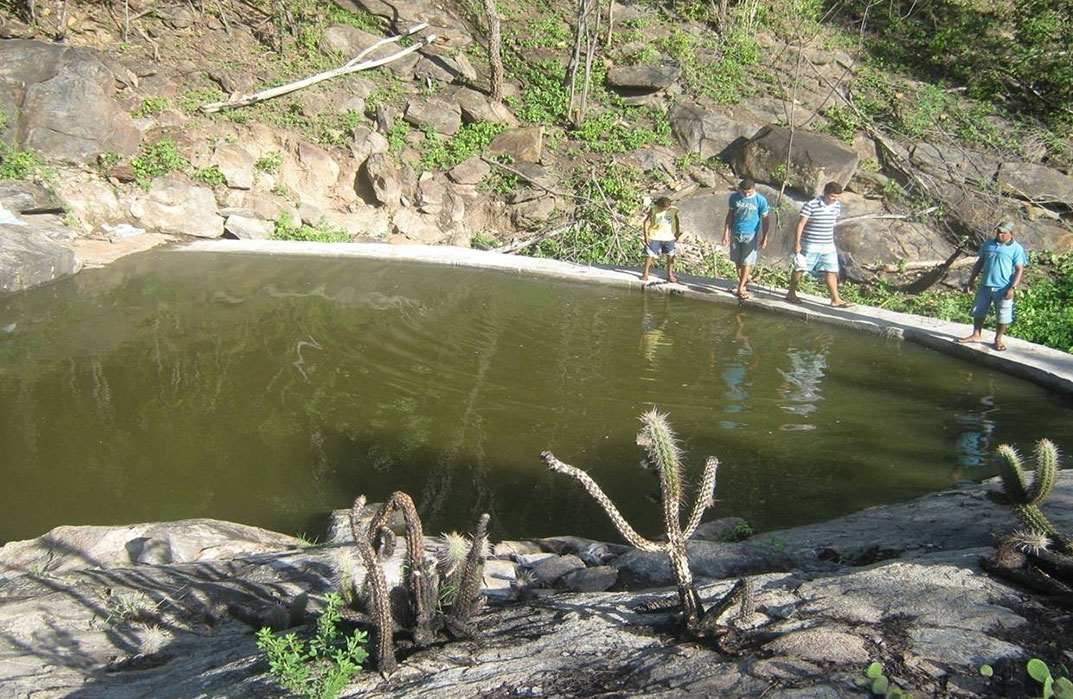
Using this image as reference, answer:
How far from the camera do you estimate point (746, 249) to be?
Result: 41.1ft

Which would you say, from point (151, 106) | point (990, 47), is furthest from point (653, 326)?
point (990, 47)

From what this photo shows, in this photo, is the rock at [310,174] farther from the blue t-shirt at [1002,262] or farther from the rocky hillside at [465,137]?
the blue t-shirt at [1002,262]

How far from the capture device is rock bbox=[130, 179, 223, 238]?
15.6 metres

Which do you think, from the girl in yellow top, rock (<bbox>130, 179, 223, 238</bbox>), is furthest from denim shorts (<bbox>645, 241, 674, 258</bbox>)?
rock (<bbox>130, 179, 223, 238</bbox>)

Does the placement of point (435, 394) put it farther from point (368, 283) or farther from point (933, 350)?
point (933, 350)

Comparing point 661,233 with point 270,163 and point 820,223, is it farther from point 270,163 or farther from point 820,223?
point 270,163

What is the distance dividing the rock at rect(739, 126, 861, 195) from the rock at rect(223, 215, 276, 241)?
951 cm

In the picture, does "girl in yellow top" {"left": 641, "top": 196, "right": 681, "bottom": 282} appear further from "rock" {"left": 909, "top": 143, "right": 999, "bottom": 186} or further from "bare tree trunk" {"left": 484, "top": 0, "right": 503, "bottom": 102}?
"bare tree trunk" {"left": 484, "top": 0, "right": 503, "bottom": 102}

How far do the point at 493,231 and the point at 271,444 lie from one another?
10.5 metres

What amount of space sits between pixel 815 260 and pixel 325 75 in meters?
12.0

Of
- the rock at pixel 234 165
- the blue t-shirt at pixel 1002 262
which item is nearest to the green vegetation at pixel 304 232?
the rock at pixel 234 165

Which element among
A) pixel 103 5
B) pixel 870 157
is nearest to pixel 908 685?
pixel 870 157

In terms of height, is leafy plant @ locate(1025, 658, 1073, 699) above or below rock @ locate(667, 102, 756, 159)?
below

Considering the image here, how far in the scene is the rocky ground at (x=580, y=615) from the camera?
3.18m
